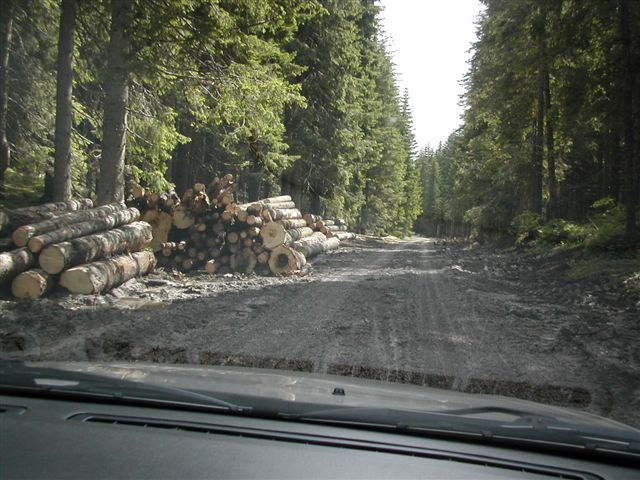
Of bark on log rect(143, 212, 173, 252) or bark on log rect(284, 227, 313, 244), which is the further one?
bark on log rect(284, 227, 313, 244)

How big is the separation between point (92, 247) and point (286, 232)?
19.9ft

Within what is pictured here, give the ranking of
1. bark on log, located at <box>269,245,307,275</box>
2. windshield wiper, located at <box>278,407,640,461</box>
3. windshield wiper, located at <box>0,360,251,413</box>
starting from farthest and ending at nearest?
bark on log, located at <box>269,245,307,275</box>
windshield wiper, located at <box>0,360,251,413</box>
windshield wiper, located at <box>278,407,640,461</box>

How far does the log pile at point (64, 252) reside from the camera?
993cm

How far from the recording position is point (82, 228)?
1135cm

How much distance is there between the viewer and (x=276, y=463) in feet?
8.30

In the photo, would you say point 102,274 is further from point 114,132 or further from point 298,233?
point 298,233

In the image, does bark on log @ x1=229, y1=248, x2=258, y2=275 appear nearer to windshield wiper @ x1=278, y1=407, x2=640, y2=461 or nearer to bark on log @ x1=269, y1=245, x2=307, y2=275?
bark on log @ x1=269, y1=245, x2=307, y2=275

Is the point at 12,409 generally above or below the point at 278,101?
below

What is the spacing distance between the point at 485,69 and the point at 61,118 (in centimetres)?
2220

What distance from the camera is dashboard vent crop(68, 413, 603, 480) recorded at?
2615 millimetres

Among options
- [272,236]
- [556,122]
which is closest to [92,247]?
[272,236]

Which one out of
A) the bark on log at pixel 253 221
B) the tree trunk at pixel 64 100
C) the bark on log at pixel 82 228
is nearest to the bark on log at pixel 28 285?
the bark on log at pixel 82 228

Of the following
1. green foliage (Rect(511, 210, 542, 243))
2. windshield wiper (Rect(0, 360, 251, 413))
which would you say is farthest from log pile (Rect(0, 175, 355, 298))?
green foliage (Rect(511, 210, 542, 243))

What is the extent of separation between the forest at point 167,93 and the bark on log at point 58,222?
48.4 inches
